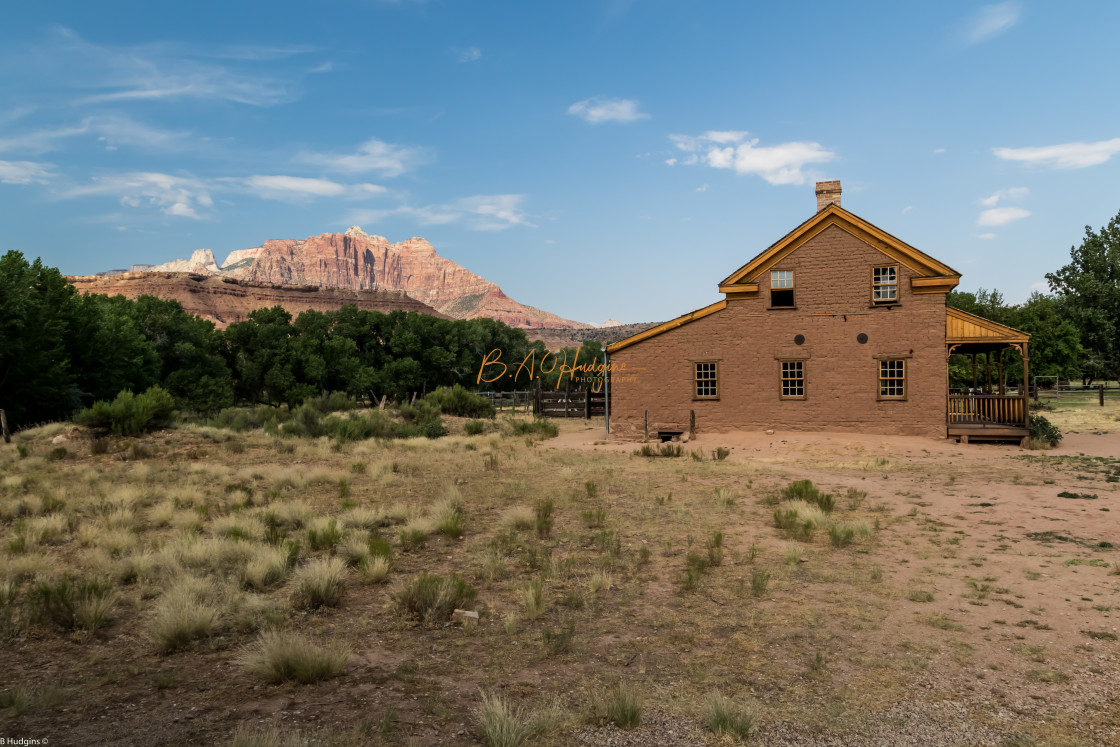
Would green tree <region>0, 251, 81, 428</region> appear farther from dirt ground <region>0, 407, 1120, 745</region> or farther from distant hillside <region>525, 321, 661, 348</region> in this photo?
distant hillside <region>525, 321, 661, 348</region>

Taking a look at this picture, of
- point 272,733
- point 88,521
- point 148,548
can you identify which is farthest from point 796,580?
point 88,521

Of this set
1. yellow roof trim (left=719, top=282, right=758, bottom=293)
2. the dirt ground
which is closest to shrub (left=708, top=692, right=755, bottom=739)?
the dirt ground

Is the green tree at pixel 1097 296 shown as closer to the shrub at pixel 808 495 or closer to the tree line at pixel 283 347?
the tree line at pixel 283 347

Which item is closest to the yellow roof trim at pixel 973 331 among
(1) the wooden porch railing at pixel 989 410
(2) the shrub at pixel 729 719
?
(1) the wooden porch railing at pixel 989 410

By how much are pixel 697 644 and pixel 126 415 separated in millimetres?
21473

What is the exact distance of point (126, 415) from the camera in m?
21.0

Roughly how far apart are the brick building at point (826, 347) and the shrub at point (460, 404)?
15.2 meters

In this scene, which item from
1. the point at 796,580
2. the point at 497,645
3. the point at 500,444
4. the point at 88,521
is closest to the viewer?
the point at 497,645

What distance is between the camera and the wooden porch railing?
893 inches

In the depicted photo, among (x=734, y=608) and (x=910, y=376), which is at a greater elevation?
(x=910, y=376)

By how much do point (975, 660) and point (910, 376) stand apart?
19.2 meters

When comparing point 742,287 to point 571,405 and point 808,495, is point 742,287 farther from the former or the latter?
point 571,405

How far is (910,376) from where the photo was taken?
22.7m

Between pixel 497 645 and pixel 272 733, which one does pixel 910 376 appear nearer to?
pixel 497 645
